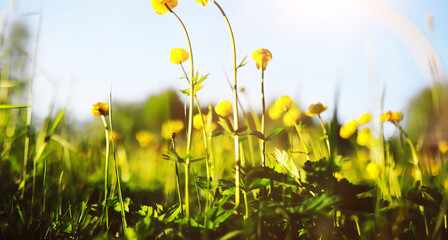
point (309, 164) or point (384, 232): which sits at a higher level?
point (309, 164)

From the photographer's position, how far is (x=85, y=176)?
1524mm

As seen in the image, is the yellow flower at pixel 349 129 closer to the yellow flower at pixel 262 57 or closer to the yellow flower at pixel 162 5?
the yellow flower at pixel 262 57

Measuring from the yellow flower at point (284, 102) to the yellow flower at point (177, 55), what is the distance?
37cm

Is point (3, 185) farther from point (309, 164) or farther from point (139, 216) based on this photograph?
point (309, 164)

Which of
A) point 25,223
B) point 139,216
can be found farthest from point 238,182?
point 25,223

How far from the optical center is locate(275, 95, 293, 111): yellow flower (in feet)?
3.33

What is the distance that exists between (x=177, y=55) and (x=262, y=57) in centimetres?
25

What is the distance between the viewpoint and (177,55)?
87cm

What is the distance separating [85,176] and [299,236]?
1175 millimetres

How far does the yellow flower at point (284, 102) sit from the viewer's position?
1016 mm

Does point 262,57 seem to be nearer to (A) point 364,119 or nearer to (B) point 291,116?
(B) point 291,116

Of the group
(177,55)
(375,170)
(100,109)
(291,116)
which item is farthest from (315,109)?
(100,109)

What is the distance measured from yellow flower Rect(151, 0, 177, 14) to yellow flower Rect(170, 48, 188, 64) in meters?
0.11

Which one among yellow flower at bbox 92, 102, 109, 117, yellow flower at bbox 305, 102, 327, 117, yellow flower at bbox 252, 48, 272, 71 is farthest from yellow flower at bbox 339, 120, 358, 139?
yellow flower at bbox 92, 102, 109, 117
